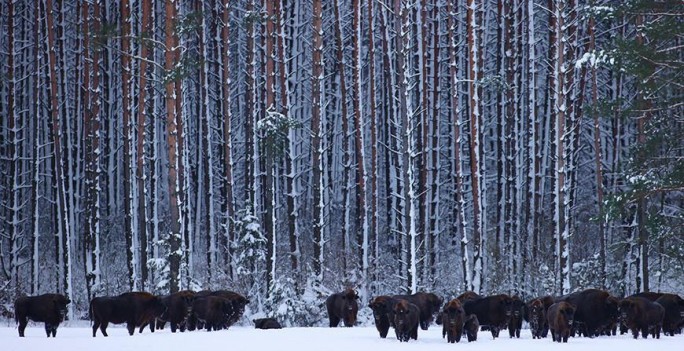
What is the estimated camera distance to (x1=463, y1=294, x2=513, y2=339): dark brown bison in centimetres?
1847

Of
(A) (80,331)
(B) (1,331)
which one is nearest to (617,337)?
(A) (80,331)

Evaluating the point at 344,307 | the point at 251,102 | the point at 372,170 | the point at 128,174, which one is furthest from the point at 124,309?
the point at 128,174

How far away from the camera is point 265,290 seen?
2766 cm

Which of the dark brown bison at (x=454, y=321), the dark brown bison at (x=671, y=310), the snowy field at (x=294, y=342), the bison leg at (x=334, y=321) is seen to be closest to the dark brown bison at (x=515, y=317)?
the snowy field at (x=294, y=342)

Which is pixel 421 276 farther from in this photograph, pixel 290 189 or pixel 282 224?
pixel 282 224

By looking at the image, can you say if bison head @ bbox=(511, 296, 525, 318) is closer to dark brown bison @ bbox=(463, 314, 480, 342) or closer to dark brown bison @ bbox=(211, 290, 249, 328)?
dark brown bison @ bbox=(463, 314, 480, 342)

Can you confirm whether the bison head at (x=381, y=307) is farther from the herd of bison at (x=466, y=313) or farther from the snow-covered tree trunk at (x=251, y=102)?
the snow-covered tree trunk at (x=251, y=102)

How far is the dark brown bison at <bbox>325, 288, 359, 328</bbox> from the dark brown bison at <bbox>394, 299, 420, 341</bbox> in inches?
169

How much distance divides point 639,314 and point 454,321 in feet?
11.8

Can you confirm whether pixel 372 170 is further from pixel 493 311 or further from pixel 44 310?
pixel 44 310

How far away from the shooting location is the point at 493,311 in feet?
61.2

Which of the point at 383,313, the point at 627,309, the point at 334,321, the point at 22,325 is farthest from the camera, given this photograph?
the point at 334,321

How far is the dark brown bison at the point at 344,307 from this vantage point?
2195 centimetres

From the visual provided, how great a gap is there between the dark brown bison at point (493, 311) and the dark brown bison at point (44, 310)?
7.42 m
